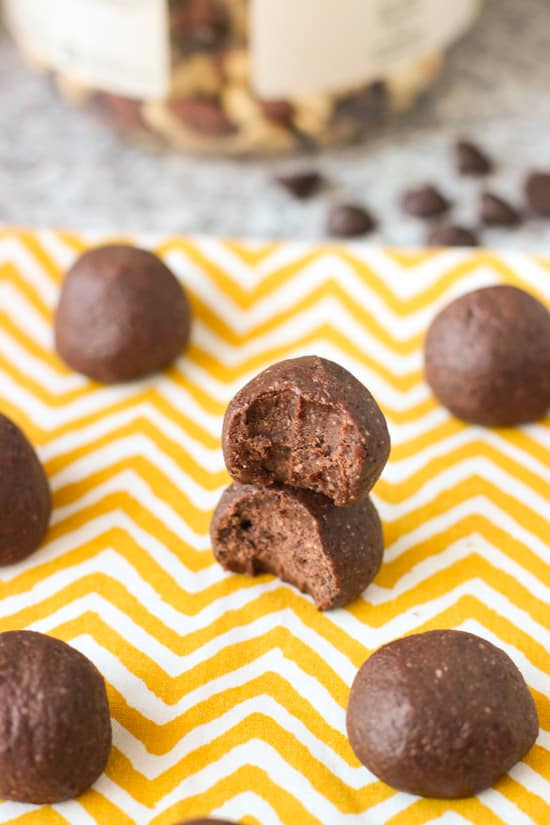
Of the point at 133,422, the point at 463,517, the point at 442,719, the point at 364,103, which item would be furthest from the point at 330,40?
the point at 442,719

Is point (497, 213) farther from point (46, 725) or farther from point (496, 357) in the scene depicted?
point (46, 725)

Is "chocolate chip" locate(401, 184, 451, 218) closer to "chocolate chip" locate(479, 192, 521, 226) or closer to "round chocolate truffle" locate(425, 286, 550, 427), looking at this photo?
"chocolate chip" locate(479, 192, 521, 226)

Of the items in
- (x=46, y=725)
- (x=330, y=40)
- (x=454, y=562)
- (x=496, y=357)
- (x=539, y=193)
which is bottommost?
(x=539, y=193)

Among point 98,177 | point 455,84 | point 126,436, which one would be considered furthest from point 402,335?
point 455,84

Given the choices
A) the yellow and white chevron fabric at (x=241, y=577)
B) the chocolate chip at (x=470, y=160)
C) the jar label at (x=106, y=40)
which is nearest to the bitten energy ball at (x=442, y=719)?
the yellow and white chevron fabric at (x=241, y=577)

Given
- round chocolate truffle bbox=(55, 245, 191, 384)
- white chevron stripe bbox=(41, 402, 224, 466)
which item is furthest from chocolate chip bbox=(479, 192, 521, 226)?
white chevron stripe bbox=(41, 402, 224, 466)

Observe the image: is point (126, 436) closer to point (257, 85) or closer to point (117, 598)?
point (117, 598)
